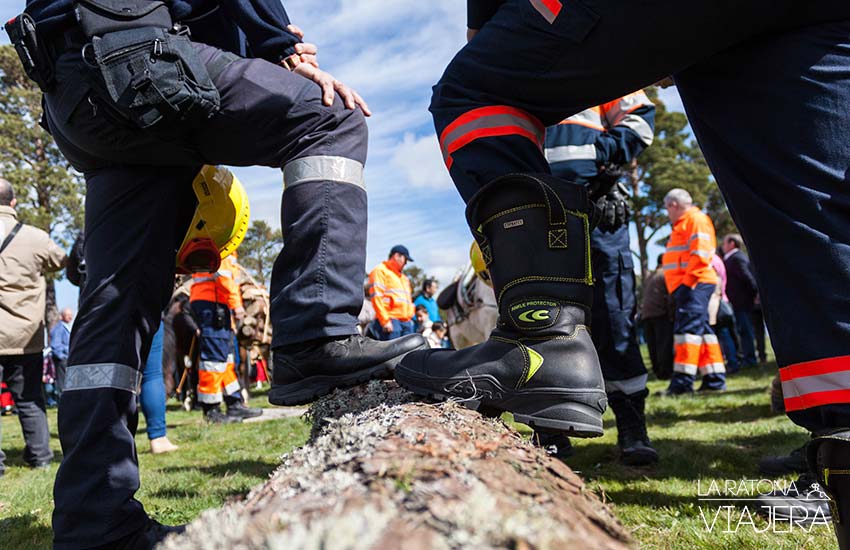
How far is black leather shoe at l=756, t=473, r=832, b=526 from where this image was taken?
7.80 ft

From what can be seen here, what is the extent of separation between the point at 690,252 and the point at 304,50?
21.4ft

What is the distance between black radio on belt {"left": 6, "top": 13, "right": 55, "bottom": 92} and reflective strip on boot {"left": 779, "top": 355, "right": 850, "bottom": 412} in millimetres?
2222

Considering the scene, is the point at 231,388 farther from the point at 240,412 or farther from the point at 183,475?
the point at 183,475

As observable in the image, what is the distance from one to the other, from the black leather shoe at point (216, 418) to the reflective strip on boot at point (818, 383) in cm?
653

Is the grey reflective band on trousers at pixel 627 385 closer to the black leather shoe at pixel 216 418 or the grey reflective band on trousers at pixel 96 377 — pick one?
the grey reflective band on trousers at pixel 96 377

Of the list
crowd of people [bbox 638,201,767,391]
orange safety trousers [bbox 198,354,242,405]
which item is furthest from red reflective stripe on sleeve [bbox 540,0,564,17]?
crowd of people [bbox 638,201,767,391]

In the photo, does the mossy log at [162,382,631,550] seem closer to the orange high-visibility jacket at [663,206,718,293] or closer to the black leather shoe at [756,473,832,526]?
the black leather shoe at [756,473,832,526]

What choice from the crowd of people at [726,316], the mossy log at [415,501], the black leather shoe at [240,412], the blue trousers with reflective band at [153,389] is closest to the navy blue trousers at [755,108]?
the mossy log at [415,501]

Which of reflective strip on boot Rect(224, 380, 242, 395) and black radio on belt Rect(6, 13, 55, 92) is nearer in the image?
black radio on belt Rect(6, 13, 55, 92)

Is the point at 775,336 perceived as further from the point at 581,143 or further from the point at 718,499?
the point at 581,143

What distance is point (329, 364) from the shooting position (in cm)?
182

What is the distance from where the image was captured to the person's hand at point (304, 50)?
209cm

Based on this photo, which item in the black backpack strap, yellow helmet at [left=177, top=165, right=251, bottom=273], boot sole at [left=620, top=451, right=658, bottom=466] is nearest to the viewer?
yellow helmet at [left=177, top=165, right=251, bottom=273]

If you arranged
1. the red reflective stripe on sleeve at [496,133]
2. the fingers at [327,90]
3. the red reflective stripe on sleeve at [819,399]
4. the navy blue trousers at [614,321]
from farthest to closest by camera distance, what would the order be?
the navy blue trousers at [614,321], the fingers at [327,90], the red reflective stripe on sleeve at [496,133], the red reflective stripe on sleeve at [819,399]
